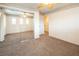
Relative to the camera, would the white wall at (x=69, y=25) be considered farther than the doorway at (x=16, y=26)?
Yes

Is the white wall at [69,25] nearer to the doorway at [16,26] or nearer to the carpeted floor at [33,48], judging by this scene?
the carpeted floor at [33,48]

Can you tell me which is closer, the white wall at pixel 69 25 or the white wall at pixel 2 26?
the white wall at pixel 2 26

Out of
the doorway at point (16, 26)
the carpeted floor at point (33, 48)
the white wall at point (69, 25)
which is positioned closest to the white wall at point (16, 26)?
the doorway at point (16, 26)

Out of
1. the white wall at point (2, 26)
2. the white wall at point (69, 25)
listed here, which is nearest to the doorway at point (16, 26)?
the white wall at point (2, 26)

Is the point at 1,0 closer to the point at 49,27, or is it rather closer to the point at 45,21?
the point at 49,27

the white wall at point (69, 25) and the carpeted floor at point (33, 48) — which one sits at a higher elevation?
the white wall at point (69, 25)

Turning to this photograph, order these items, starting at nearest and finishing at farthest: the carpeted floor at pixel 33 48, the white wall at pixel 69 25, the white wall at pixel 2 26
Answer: the carpeted floor at pixel 33 48 → the white wall at pixel 2 26 → the white wall at pixel 69 25

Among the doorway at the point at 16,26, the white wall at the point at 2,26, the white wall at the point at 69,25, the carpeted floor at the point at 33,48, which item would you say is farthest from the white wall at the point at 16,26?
the white wall at the point at 69,25

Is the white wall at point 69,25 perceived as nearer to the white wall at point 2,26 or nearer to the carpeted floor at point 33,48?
the carpeted floor at point 33,48

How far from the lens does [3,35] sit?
9.58ft

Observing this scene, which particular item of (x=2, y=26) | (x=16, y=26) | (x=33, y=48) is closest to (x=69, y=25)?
(x=33, y=48)

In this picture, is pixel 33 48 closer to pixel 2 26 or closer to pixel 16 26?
pixel 16 26

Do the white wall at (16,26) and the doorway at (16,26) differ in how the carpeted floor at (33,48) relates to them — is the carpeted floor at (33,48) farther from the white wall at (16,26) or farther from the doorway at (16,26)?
the white wall at (16,26)

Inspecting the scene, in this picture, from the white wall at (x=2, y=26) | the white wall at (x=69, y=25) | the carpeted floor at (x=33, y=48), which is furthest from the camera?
the white wall at (x=69, y=25)
